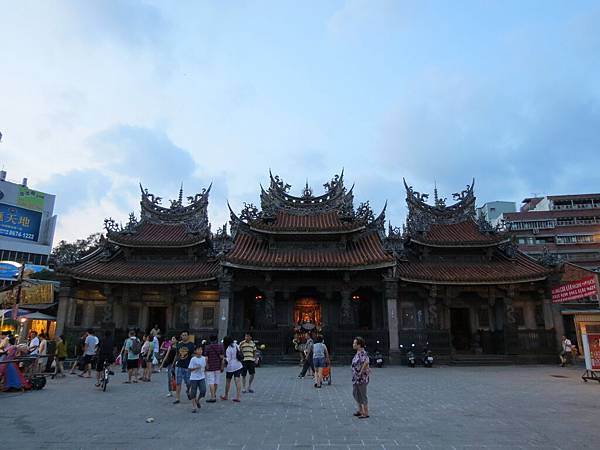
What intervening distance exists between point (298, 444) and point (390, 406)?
13.5 feet

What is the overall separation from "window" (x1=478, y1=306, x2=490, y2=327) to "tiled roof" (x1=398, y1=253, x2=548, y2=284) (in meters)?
2.70

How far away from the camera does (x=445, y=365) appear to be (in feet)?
69.6

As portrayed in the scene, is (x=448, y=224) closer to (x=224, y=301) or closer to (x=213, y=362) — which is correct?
(x=224, y=301)

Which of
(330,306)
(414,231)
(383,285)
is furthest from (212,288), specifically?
(414,231)

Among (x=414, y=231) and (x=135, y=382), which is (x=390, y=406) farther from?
(x=414, y=231)

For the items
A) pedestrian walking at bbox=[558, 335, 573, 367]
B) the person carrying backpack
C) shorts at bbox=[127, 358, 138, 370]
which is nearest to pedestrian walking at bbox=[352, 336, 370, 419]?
the person carrying backpack

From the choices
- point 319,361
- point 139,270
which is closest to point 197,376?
point 319,361

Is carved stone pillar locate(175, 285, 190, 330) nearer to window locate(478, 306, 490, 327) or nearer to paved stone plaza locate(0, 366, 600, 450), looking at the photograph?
paved stone plaza locate(0, 366, 600, 450)

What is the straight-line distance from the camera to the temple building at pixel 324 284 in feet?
73.3

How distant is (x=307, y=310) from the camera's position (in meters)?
24.9

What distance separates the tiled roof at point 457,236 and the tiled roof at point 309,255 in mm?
3391

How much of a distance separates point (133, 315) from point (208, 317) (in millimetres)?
4953

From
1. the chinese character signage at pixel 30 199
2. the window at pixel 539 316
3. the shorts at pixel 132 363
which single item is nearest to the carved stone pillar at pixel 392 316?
the window at pixel 539 316

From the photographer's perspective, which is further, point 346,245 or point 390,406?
point 346,245
